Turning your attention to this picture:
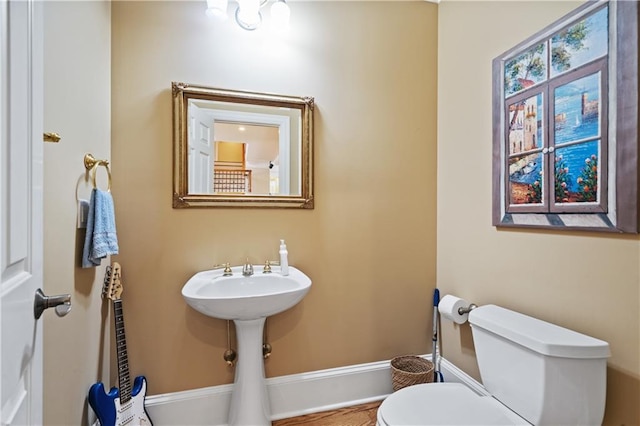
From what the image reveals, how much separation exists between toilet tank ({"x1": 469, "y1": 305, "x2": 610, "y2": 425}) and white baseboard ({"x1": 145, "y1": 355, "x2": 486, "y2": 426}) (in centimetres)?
57

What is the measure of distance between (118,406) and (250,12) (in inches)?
74.5

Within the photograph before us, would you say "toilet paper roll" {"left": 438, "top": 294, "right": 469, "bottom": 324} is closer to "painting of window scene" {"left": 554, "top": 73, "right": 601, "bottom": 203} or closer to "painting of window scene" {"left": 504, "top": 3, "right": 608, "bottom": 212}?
"painting of window scene" {"left": 504, "top": 3, "right": 608, "bottom": 212}

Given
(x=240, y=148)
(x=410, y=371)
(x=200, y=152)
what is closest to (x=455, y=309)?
(x=410, y=371)

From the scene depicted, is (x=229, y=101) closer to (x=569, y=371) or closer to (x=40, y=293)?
(x=40, y=293)

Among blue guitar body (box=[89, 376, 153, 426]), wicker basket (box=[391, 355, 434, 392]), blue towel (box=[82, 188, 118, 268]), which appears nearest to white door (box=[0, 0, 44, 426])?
blue towel (box=[82, 188, 118, 268])

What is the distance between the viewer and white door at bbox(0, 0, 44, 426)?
1.63 feet

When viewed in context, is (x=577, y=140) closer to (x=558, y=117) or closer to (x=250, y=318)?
(x=558, y=117)

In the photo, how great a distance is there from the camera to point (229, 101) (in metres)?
1.64

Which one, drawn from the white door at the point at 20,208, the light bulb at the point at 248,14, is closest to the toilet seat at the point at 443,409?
the white door at the point at 20,208

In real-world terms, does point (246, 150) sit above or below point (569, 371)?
above

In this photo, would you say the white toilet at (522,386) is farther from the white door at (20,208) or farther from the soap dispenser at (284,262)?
the white door at (20,208)

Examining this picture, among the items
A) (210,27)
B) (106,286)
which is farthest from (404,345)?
(210,27)

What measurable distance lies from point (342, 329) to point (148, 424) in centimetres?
106

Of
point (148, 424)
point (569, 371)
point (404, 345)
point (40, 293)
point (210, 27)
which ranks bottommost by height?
point (148, 424)
